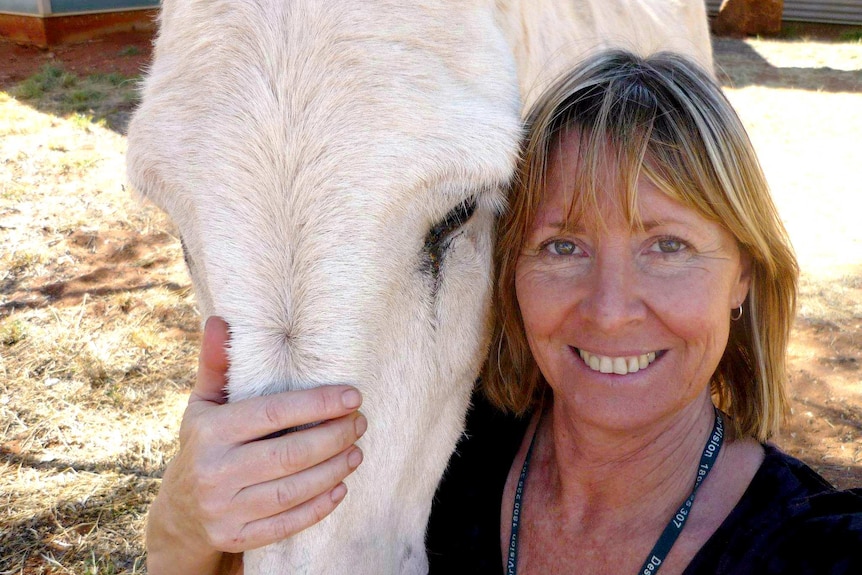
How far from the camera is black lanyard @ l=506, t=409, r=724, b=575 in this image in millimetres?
1383

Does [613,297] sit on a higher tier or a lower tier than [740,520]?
higher

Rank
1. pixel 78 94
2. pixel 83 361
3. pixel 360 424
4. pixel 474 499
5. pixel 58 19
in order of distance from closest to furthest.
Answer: pixel 360 424 → pixel 474 499 → pixel 83 361 → pixel 78 94 → pixel 58 19

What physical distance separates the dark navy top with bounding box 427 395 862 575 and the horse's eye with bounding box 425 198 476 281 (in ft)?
1.85

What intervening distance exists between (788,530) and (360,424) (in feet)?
2.52

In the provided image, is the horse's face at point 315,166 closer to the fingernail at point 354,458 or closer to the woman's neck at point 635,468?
the fingernail at point 354,458

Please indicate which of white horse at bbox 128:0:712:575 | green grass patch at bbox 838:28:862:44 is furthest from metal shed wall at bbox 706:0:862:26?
white horse at bbox 128:0:712:575

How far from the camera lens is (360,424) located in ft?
4.15

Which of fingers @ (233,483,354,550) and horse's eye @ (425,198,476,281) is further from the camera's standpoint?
horse's eye @ (425,198,476,281)

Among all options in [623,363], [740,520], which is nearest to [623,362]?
[623,363]

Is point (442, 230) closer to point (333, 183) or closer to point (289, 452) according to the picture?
point (333, 183)

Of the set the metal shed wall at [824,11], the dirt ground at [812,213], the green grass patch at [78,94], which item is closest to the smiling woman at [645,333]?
the dirt ground at [812,213]

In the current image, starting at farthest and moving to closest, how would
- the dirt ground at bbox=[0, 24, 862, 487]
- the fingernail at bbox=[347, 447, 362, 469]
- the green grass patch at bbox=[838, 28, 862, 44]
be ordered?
1. the green grass patch at bbox=[838, 28, 862, 44]
2. the dirt ground at bbox=[0, 24, 862, 487]
3. the fingernail at bbox=[347, 447, 362, 469]

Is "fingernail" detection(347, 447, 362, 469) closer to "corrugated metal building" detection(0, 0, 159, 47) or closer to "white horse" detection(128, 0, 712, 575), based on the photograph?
"white horse" detection(128, 0, 712, 575)

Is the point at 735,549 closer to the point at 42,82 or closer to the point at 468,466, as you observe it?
the point at 468,466
